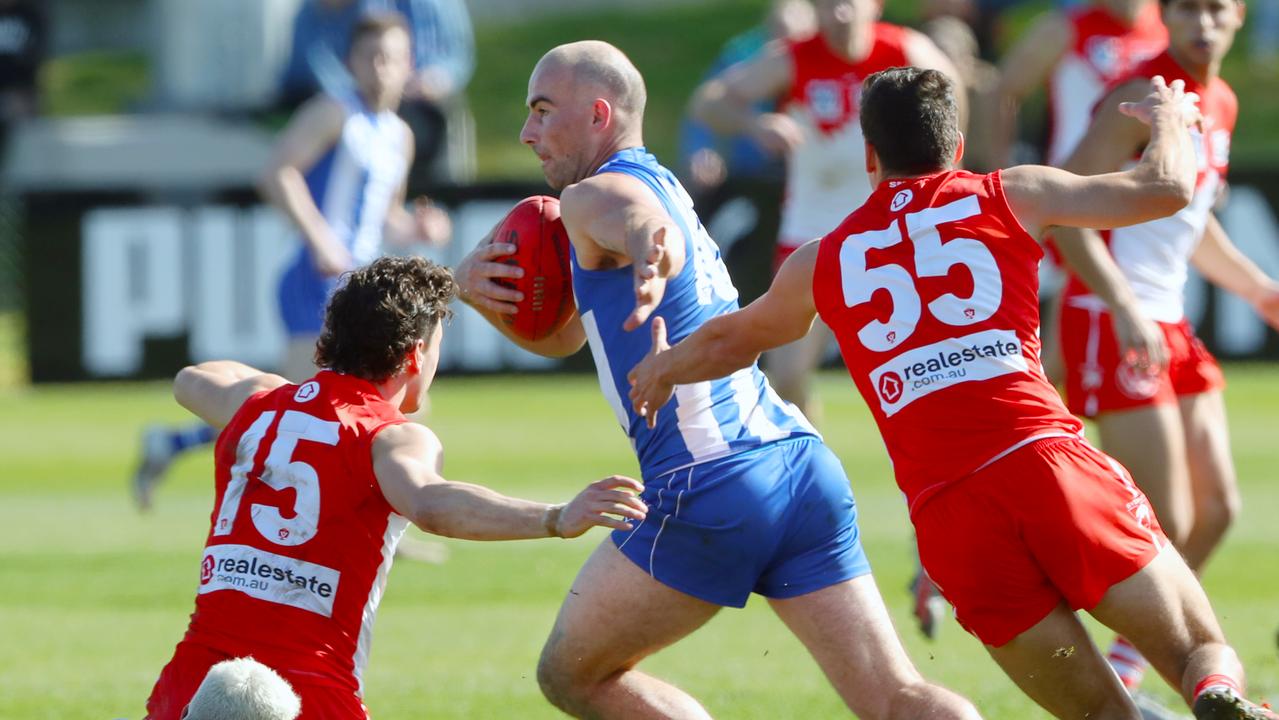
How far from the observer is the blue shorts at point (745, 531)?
4828mm

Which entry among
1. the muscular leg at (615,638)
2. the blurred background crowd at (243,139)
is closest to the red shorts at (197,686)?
the muscular leg at (615,638)

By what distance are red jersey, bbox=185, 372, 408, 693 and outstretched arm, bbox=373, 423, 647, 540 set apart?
0.33 feet

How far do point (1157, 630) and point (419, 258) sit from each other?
2068 mm

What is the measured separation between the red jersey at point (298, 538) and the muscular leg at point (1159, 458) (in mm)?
2983

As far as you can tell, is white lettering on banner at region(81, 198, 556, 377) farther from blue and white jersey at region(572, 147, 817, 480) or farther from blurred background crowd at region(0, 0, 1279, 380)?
blue and white jersey at region(572, 147, 817, 480)

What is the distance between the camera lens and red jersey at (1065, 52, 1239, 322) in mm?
6777

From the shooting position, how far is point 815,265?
15.9 ft

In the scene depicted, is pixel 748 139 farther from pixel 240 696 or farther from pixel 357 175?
pixel 240 696

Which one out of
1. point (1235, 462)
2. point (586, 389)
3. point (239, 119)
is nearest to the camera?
point (1235, 462)

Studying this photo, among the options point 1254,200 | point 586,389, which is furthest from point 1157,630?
point 586,389

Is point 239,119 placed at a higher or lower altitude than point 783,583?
lower

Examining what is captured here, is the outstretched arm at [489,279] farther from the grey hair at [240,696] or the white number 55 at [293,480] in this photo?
the grey hair at [240,696]

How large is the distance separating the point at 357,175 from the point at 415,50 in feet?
25.8

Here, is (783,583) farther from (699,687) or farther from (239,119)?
(239,119)
